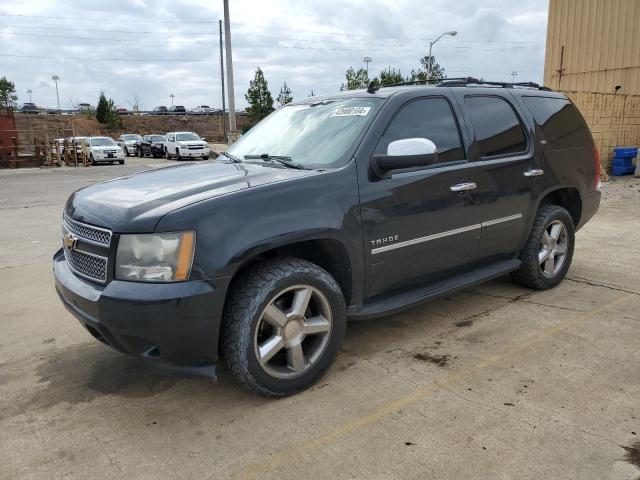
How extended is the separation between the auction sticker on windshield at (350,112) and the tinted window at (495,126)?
3.17 feet

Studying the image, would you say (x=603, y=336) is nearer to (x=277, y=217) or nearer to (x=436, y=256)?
(x=436, y=256)

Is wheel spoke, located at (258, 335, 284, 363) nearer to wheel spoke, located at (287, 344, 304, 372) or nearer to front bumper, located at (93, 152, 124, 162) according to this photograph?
wheel spoke, located at (287, 344, 304, 372)

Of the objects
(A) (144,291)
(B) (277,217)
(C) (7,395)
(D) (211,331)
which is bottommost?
(C) (7,395)

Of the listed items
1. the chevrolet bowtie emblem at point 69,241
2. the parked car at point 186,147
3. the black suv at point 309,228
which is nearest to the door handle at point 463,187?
the black suv at point 309,228

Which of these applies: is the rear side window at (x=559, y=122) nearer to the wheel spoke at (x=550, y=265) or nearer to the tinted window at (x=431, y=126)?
the wheel spoke at (x=550, y=265)

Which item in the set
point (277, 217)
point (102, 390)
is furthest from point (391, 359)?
point (102, 390)

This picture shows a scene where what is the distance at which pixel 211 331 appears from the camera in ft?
9.08

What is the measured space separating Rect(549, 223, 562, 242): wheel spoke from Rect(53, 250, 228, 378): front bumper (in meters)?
3.39

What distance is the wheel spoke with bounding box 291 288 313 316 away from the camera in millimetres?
3055

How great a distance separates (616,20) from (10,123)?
25.8 metres

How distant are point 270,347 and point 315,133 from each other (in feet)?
5.21

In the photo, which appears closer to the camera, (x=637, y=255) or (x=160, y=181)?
(x=160, y=181)

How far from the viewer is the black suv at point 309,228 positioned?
271 cm

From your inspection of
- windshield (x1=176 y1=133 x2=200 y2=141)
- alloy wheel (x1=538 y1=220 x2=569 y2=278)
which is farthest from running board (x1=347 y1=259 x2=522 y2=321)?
windshield (x1=176 y1=133 x2=200 y2=141)
